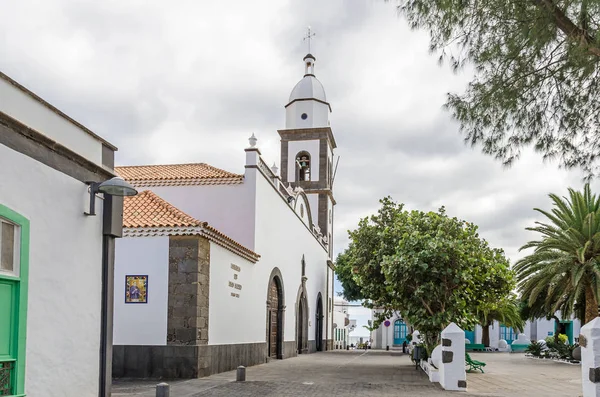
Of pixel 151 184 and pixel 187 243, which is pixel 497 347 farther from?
pixel 187 243

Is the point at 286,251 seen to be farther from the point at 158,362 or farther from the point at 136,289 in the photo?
the point at 158,362

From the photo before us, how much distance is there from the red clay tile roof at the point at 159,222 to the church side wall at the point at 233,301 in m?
0.51

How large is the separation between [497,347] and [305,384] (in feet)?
106

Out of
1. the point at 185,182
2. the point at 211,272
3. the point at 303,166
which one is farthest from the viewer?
the point at 303,166

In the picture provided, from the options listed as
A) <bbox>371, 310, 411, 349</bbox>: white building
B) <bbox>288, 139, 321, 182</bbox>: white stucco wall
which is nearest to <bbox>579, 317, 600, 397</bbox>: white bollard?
<bbox>288, 139, 321, 182</bbox>: white stucco wall

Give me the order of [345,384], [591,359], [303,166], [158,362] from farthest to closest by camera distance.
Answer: [303,166] < [345,384] < [158,362] < [591,359]

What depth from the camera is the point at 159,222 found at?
15.5 m

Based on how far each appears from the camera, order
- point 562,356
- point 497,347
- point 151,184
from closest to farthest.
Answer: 1. point 151,184
2. point 562,356
3. point 497,347

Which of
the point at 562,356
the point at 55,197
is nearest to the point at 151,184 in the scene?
the point at 55,197

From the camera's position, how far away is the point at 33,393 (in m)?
7.79

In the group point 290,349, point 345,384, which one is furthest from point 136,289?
point 290,349

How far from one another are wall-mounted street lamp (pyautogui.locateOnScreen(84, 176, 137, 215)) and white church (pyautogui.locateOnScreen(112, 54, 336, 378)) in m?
5.74

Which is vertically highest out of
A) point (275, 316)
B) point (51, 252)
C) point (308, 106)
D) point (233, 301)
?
point (308, 106)

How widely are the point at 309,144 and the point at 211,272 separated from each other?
21.6 m
